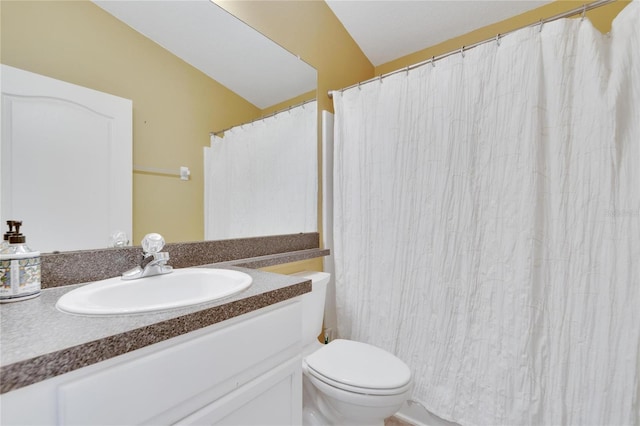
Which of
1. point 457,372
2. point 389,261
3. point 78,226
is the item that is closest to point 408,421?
point 457,372

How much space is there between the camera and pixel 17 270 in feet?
2.19

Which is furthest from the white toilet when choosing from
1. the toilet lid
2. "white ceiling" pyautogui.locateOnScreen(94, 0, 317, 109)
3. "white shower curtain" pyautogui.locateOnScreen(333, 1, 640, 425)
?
"white ceiling" pyautogui.locateOnScreen(94, 0, 317, 109)

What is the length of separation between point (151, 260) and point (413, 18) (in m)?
2.03

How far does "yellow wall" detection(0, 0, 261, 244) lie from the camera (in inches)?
31.7

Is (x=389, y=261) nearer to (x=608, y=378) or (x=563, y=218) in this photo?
(x=563, y=218)

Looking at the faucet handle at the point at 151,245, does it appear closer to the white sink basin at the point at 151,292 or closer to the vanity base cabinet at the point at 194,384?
the white sink basin at the point at 151,292

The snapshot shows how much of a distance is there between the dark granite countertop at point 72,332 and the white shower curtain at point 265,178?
0.61 meters

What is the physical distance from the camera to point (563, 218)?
1.16 meters

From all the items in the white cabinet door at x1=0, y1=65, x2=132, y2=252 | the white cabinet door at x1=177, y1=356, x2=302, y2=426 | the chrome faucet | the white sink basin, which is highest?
the white cabinet door at x1=0, y1=65, x2=132, y2=252

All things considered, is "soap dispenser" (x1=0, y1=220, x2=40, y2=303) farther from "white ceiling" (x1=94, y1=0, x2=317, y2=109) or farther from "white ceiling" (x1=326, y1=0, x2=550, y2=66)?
"white ceiling" (x1=326, y1=0, x2=550, y2=66)

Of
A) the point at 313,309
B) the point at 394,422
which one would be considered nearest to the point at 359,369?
the point at 313,309

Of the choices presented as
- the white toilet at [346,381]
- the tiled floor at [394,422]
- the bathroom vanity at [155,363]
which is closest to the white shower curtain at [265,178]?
the white toilet at [346,381]

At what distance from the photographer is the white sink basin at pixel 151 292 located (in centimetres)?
61

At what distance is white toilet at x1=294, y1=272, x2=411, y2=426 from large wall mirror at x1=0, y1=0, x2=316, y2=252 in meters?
0.74
